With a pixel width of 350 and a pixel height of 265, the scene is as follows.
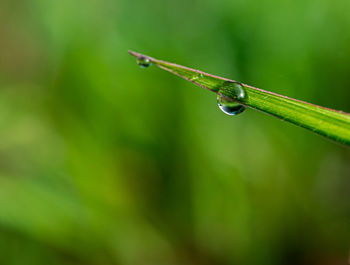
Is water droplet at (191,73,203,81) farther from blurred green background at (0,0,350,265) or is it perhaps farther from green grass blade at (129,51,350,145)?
blurred green background at (0,0,350,265)

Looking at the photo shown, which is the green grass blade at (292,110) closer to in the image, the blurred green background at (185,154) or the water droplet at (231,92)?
the water droplet at (231,92)

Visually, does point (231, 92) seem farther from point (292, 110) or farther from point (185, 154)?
point (185, 154)

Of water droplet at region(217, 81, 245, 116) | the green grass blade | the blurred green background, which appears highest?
the blurred green background

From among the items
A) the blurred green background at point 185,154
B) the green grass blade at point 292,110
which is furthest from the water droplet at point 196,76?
the blurred green background at point 185,154

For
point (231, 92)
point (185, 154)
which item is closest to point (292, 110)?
point (231, 92)

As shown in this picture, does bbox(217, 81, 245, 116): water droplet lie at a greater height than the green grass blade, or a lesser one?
greater

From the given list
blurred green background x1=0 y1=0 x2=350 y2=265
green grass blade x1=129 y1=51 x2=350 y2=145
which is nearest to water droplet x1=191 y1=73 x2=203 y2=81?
green grass blade x1=129 y1=51 x2=350 y2=145

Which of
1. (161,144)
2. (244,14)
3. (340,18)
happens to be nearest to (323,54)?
(340,18)
